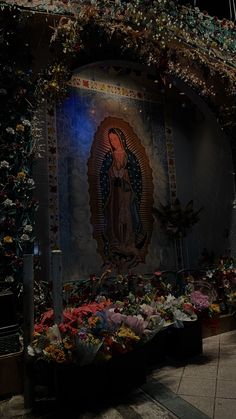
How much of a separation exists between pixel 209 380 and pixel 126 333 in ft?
4.36

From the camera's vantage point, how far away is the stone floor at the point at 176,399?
3758mm

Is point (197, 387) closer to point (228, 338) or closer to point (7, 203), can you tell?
point (228, 338)

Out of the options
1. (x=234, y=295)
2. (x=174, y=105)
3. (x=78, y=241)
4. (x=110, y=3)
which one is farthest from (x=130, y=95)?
(x=234, y=295)

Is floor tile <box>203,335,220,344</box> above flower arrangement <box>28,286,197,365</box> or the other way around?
the other way around

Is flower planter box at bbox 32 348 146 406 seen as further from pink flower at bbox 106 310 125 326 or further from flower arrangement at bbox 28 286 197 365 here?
pink flower at bbox 106 310 125 326

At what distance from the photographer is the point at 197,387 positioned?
4328mm

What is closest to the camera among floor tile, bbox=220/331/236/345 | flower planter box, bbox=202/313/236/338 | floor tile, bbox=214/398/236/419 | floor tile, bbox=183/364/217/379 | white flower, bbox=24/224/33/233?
floor tile, bbox=214/398/236/419

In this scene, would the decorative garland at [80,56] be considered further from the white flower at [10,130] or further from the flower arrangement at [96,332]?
the flower arrangement at [96,332]

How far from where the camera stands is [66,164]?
790cm

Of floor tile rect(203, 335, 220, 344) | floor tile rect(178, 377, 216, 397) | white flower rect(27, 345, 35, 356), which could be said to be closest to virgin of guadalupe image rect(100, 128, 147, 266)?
floor tile rect(203, 335, 220, 344)

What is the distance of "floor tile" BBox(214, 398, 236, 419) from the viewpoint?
3.60m

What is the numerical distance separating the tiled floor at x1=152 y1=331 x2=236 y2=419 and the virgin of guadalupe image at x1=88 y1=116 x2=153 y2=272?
318 centimetres

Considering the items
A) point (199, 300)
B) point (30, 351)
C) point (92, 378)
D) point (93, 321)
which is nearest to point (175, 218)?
point (199, 300)

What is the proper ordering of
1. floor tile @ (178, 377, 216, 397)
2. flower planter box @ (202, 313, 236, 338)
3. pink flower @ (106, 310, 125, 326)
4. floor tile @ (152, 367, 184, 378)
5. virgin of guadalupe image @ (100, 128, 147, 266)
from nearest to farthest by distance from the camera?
1. floor tile @ (178, 377, 216, 397)
2. pink flower @ (106, 310, 125, 326)
3. floor tile @ (152, 367, 184, 378)
4. flower planter box @ (202, 313, 236, 338)
5. virgin of guadalupe image @ (100, 128, 147, 266)
